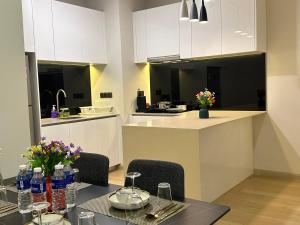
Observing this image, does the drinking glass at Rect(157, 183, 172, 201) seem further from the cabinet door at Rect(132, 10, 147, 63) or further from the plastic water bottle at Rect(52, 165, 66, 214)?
the cabinet door at Rect(132, 10, 147, 63)

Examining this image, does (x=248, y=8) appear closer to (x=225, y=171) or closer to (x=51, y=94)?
(x=225, y=171)

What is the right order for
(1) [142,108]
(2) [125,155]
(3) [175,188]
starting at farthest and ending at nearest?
(1) [142,108] → (2) [125,155] → (3) [175,188]

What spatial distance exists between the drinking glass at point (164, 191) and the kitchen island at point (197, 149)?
1.63 m

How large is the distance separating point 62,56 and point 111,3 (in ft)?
4.15

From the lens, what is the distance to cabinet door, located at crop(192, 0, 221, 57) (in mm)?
4250

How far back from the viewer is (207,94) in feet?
12.5

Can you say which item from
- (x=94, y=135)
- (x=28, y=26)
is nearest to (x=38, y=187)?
(x=28, y=26)

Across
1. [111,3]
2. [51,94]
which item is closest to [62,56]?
[51,94]

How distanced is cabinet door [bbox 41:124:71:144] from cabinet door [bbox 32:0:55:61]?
938 millimetres

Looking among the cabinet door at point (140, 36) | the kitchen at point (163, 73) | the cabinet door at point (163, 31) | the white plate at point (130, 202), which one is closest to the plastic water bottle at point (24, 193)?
the white plate at point (130, 202)

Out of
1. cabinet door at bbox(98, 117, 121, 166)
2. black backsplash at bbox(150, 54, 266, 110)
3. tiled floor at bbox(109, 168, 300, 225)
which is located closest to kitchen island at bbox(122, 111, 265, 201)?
tiled floor at bbox(109, 168, 300, 225)

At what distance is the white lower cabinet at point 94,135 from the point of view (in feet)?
13.5

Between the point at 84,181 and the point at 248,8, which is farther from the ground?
the point at 248,8

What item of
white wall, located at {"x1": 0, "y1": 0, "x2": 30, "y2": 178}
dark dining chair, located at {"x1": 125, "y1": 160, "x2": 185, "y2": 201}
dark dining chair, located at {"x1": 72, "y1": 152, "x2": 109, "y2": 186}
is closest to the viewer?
dark dining chair, located at {"x1": 125, "y1": 160, "x2": 185, "y2": 201}
